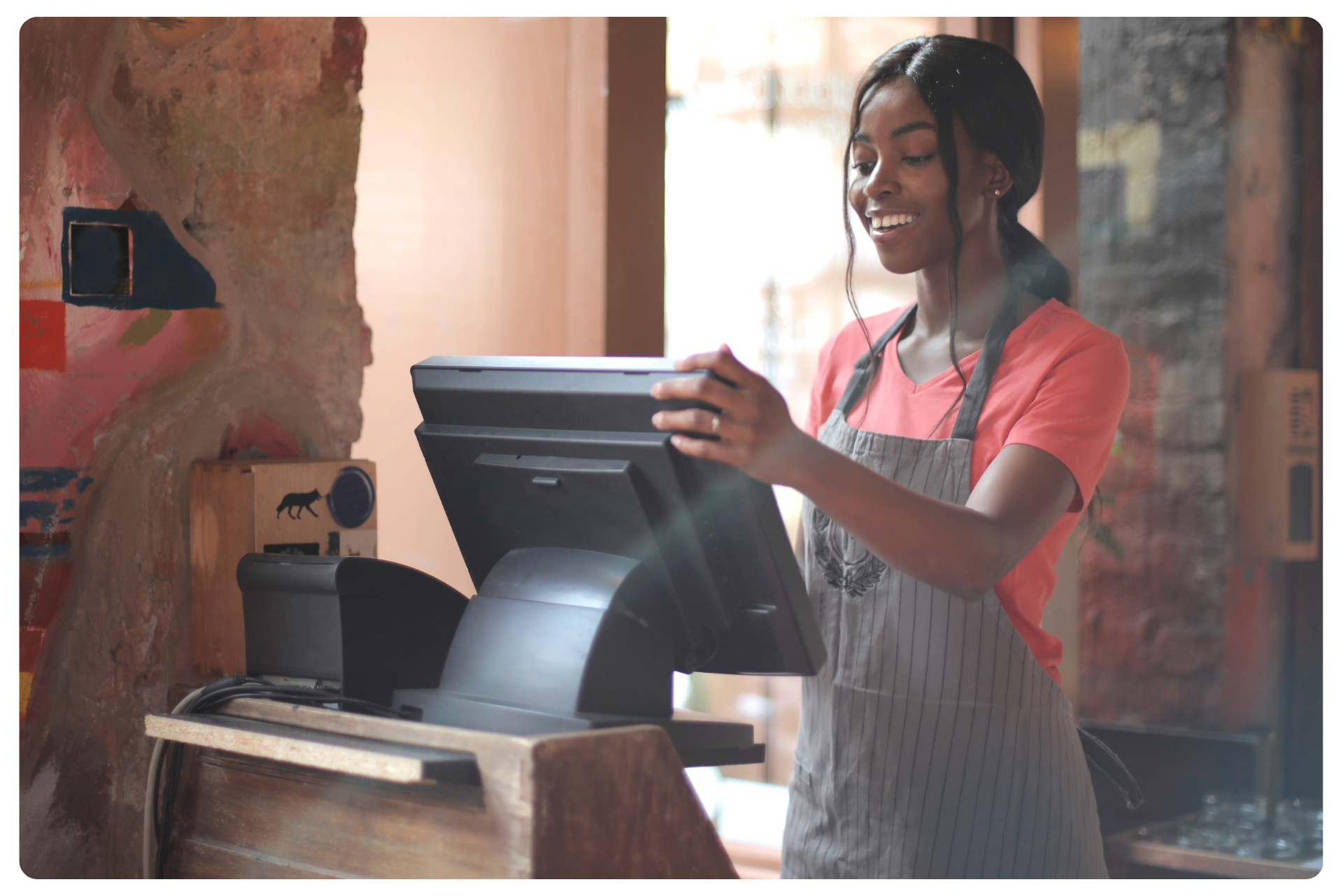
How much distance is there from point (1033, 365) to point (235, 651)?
90cm

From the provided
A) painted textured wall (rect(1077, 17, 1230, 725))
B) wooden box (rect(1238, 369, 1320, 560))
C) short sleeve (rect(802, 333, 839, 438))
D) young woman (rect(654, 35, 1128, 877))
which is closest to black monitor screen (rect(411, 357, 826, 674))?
young woman (rect(654, 35, 1128, 877))

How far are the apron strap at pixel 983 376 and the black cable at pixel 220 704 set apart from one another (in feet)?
2.13

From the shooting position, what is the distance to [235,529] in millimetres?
1297

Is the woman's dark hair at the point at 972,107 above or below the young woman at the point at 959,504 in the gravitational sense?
above

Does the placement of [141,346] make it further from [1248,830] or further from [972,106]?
[1248,830]

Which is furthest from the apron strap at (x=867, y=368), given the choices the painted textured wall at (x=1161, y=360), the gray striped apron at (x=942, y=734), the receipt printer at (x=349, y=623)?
the painted textured wall at (x=1161, y=360)

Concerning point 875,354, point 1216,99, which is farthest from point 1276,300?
point 875,354

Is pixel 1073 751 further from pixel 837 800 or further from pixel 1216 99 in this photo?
pixel 1216 99

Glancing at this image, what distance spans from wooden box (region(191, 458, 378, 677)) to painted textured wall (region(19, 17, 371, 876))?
0.07 ft

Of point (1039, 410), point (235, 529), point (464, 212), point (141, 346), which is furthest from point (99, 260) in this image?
point (1039, 410)

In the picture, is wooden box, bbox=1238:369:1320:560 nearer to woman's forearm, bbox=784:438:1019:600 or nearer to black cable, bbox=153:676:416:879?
woman's forearm, bbox=784:438:1019:600

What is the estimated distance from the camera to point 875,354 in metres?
1.49

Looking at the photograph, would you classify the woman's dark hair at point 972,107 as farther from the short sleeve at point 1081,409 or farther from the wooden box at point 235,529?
the wooden box at point 235,529

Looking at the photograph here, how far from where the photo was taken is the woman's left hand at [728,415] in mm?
854
